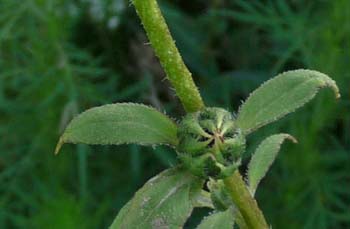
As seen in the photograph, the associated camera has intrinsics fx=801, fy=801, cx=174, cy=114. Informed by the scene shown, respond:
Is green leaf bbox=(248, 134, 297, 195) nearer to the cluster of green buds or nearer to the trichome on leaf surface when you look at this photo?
the trichome on leaf surface

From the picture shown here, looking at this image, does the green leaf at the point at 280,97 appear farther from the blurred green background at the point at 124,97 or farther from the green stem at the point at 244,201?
the blurred green background at the point at 124,97

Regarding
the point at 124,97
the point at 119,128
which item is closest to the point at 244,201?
the point at 119,128

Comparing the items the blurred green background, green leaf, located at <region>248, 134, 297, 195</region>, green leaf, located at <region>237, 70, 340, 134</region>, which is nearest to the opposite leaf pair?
green leaf, located at <region>237, 70, 340, 134</region>

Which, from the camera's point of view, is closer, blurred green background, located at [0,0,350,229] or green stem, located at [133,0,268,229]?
green stem, located at [133,0,268,229]

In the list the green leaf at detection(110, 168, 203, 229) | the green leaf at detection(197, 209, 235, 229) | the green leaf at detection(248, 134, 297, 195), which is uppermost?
the green leaf at detection(110, 168, 203, 229)

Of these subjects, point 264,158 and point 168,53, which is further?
point 264,158

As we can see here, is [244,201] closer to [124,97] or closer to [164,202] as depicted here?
[164,202]

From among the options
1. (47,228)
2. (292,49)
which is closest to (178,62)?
(47,228)
